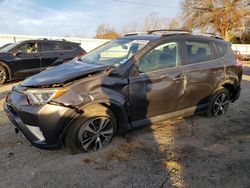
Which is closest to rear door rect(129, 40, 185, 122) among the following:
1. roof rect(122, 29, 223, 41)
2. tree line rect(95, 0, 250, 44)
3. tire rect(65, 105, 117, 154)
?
roof rect(122, 29, 223, 41)

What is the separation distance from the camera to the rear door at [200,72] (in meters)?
5.27

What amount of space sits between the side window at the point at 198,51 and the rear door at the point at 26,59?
270 inches

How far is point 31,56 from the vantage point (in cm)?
1074

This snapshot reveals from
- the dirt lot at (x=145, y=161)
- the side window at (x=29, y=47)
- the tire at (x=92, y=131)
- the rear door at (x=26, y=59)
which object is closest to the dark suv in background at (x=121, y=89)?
the tire at (x=92, y=131)

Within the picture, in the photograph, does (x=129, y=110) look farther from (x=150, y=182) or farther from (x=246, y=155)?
(x=246, y=155)

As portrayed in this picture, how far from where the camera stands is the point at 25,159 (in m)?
4.23

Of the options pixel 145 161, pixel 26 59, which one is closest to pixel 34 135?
pixel 145 161

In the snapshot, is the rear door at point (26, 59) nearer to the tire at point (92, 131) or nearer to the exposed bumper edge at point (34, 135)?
the exposed bumper edge at point (34, 135)

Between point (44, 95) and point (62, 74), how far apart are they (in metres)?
0.48

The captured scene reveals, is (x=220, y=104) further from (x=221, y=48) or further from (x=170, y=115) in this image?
(x=170, y=115)

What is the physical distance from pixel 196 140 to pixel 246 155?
31.9 inches

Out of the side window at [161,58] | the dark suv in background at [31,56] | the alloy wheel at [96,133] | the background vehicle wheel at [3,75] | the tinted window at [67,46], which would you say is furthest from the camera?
the tinted window at [67,46]

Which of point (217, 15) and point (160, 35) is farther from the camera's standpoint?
point (217, 15)

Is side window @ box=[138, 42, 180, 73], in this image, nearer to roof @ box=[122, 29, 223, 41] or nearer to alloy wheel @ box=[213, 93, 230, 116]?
roof @ box=[122, 29, 223, 41]
